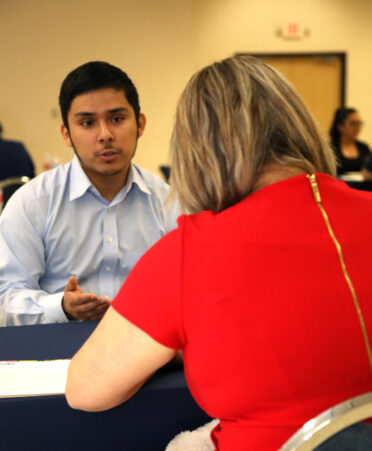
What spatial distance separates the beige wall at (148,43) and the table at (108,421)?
17.7 feet

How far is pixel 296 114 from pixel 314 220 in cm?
20

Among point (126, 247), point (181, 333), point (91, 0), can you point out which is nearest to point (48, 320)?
point (126, 247)

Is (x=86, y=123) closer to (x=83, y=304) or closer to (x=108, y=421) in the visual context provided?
(x=83, y=304)

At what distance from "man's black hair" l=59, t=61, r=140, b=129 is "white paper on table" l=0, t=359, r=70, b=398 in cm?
98

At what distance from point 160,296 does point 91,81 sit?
1.19 m

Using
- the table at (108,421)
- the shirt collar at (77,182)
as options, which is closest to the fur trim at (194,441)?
the table at (108,421)

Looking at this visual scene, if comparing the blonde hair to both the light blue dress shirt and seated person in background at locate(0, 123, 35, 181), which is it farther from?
seated person in background at locate(0, 123, 35, 181)

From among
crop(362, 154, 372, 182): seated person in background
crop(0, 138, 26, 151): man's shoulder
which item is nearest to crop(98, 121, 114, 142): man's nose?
crop(362, 154, 372, 182): seated person in background

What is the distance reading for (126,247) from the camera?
6.40 feet

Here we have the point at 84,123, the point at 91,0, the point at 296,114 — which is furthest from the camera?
the point at 91,0

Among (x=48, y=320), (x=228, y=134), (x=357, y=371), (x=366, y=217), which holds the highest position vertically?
(x=228, y=134)

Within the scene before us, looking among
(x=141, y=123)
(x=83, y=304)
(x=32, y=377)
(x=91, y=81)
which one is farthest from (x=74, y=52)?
(x=32, y=377)

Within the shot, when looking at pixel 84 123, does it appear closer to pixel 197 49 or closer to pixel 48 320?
pixel 48 320

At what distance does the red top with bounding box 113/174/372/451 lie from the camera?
0.82 metres
